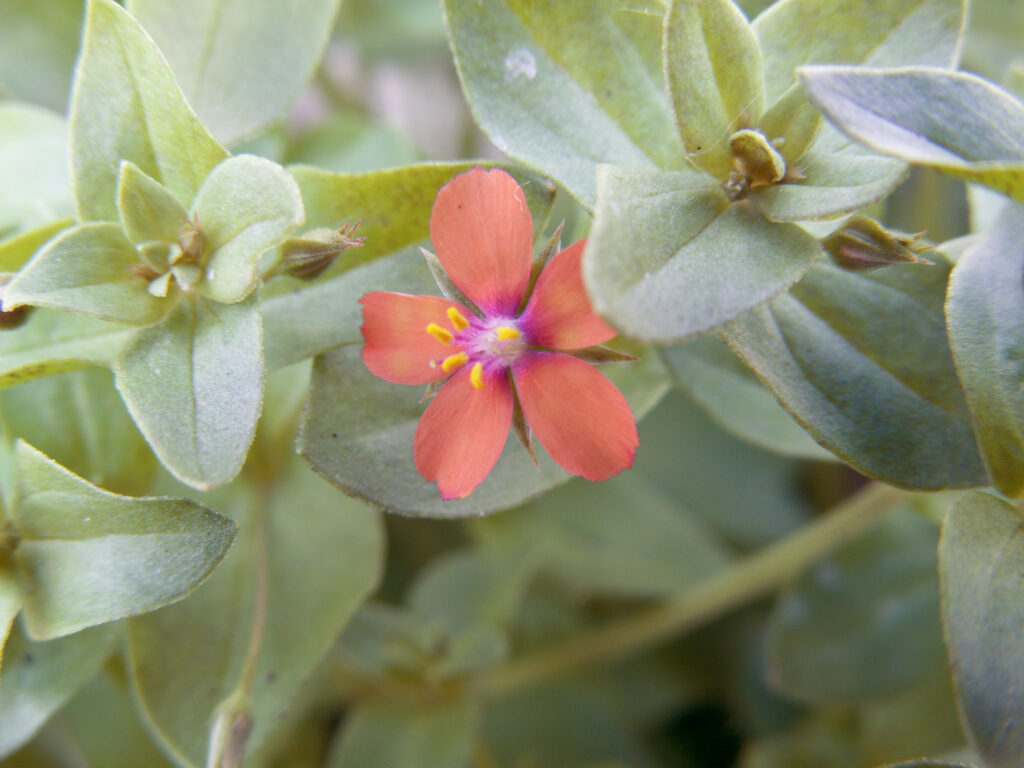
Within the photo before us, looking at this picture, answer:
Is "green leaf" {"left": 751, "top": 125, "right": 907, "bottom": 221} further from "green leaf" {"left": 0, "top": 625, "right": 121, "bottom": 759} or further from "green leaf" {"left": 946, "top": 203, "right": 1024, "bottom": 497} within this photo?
"green leaf" {"left": 0, "top": 625, "right": 121, "bottom": 759}

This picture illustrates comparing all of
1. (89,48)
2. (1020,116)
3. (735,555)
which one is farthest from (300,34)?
(735,555)

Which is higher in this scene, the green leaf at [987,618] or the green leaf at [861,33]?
the green leaf at [861,33]

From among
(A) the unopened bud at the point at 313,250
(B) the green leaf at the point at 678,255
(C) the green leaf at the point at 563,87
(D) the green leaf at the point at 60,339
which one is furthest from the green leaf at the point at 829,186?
(D) the green leaf at the point at 60,339

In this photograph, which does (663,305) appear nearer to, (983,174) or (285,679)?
(983,174)

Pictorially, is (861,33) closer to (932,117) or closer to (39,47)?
(932,117)

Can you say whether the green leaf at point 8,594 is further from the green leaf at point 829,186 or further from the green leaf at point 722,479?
the green leaf at point 722,479

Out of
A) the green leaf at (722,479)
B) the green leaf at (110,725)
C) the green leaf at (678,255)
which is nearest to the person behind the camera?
the green leaf at (678,255)
